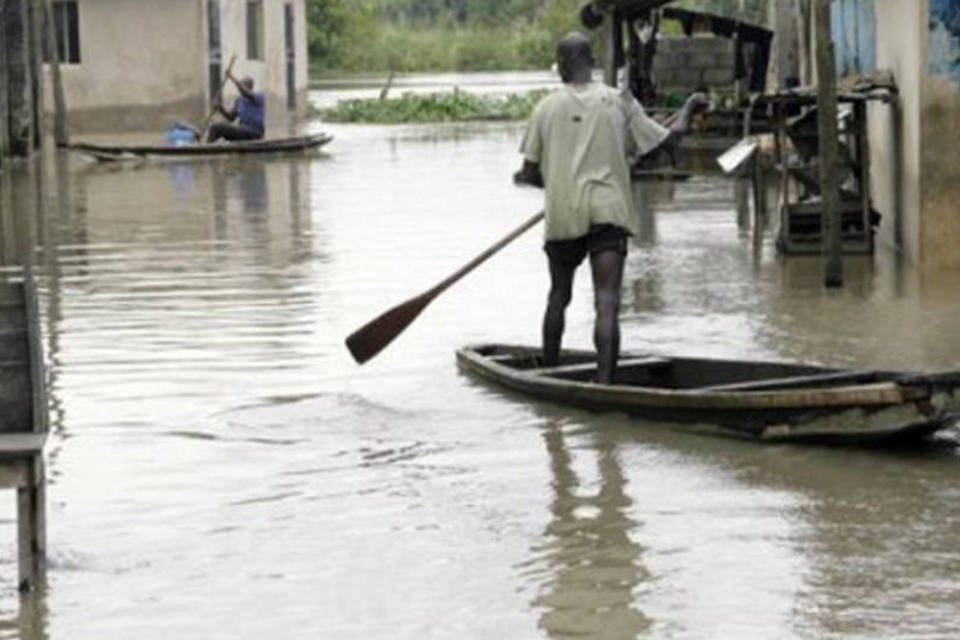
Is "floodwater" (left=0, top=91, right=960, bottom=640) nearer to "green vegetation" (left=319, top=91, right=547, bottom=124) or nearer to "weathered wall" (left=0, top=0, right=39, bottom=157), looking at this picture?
"weathered wall" (left=0, top=0, right=39, bottom=157)

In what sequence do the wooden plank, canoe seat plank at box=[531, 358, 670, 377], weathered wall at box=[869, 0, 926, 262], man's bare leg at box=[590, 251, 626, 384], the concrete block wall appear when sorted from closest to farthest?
man's bare leg at box=[590, 251, 626, 384]
canoe seat plank at box=[531, 358, 670, 377]
weathered wall at box=[869, 0, 926, 262]
the concrete block wall
the wooden plank

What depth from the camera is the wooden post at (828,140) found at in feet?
51.5

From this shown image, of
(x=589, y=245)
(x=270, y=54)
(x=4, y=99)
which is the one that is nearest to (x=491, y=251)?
(x=589, y=245)

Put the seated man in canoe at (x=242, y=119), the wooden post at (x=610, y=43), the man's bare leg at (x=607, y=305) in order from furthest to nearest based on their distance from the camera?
the seated man in canoe at (x=242, y=119) → the wooden post at (x=610, y=43) → the man's bare leg at (x=607, y=305)

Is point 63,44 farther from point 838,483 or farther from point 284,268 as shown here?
point 838,483

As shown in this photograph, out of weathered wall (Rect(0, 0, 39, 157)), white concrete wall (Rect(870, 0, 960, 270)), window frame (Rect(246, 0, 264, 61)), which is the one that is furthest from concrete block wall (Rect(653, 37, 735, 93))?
window frame (Rect(246, 0, 264, 61))

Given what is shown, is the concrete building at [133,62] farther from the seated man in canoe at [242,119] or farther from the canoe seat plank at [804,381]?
the canoe seat plank at [804,381]

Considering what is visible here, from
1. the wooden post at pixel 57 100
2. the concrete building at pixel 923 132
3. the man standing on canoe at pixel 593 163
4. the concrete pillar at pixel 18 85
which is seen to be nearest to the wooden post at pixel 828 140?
the concrete building at pixel 923 132

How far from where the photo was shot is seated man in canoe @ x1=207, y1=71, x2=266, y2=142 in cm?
3431

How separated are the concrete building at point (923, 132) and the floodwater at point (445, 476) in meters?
0.34

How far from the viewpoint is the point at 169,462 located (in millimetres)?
10508

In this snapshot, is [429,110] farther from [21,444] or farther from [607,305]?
[21,444]

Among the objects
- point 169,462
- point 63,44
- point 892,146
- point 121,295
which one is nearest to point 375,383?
point 169,462

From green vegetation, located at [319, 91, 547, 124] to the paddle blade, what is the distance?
32.2 metres
